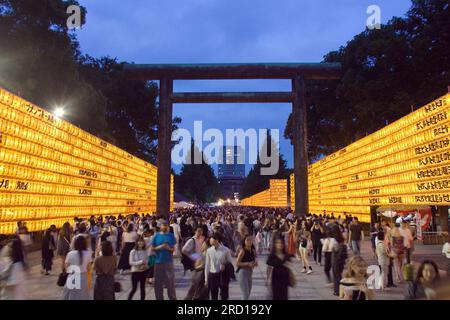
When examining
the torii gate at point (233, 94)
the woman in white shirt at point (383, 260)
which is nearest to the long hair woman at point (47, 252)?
the woman in white shirt at point (383, 260)

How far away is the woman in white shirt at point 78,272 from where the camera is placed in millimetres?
5926

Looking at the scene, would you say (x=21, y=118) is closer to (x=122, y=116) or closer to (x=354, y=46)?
(x=354, y=46)

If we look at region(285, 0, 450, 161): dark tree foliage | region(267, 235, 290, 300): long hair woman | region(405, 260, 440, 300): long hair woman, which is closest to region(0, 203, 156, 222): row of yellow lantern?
region(267, 235, 290, 300): long hair woman

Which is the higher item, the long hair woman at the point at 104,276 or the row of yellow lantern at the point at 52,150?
the row of yellow lantern at the point at 52,150

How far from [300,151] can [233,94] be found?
5555mm

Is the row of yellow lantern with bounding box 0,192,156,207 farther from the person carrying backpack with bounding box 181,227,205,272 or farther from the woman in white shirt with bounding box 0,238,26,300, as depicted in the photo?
the woman in white shirt with bounding box 0,238,26,300

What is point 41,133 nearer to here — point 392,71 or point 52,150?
point 52,150

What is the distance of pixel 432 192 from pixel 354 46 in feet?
80.0

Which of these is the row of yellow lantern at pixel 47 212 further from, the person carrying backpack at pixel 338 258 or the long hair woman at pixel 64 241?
the person carrying backpack at pixel 338 258

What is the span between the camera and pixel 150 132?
49406mm

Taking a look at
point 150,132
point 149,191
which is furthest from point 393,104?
point 150,132

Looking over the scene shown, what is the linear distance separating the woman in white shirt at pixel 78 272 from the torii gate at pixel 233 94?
1678 cm

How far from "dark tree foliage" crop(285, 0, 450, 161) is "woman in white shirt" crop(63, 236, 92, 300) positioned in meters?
25.9

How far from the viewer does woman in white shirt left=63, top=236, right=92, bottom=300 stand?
5.93m
